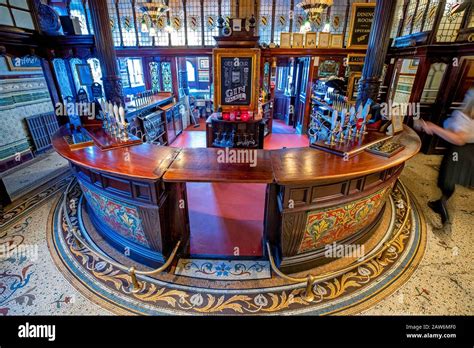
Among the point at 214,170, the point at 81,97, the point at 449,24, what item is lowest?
the point at 214,170

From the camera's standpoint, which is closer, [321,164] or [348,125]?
[321,164]

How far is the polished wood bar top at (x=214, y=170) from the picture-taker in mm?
2162

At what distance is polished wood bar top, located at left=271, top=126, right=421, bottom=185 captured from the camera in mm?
2188

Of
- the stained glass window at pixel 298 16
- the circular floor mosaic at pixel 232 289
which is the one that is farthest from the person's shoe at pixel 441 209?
the stained glass window at pixel 298 16

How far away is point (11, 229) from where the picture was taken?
11.2 ft

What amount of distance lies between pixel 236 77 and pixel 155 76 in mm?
4068

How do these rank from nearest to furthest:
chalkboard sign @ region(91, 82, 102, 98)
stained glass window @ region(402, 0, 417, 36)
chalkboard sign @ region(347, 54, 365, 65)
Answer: chalkboard sign @ region(91, 82, 102, 98)
chalkboard sign @ region(347, 54, 365, 65)
stained glass window @ region(402, 0, 417, 36)

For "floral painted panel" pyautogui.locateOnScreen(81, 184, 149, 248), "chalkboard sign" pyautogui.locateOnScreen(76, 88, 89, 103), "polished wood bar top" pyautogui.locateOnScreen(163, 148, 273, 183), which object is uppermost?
"chalkboard sign" pyautogui.locateOnScreen(76, 88, 89, 103)

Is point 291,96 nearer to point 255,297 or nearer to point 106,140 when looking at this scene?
point 106,140

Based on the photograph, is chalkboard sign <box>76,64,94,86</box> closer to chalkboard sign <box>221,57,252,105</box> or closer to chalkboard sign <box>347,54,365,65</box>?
chalkboard sign <box>221,57,252,105</box>

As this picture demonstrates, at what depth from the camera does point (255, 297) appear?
2.41 meters

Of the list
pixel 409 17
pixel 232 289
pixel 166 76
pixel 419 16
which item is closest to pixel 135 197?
pixel 232 289

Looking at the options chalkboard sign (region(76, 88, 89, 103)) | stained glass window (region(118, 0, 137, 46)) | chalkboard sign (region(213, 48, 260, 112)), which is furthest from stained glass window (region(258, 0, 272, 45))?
chalkboard sign (region(76, 88, 89, 103))
